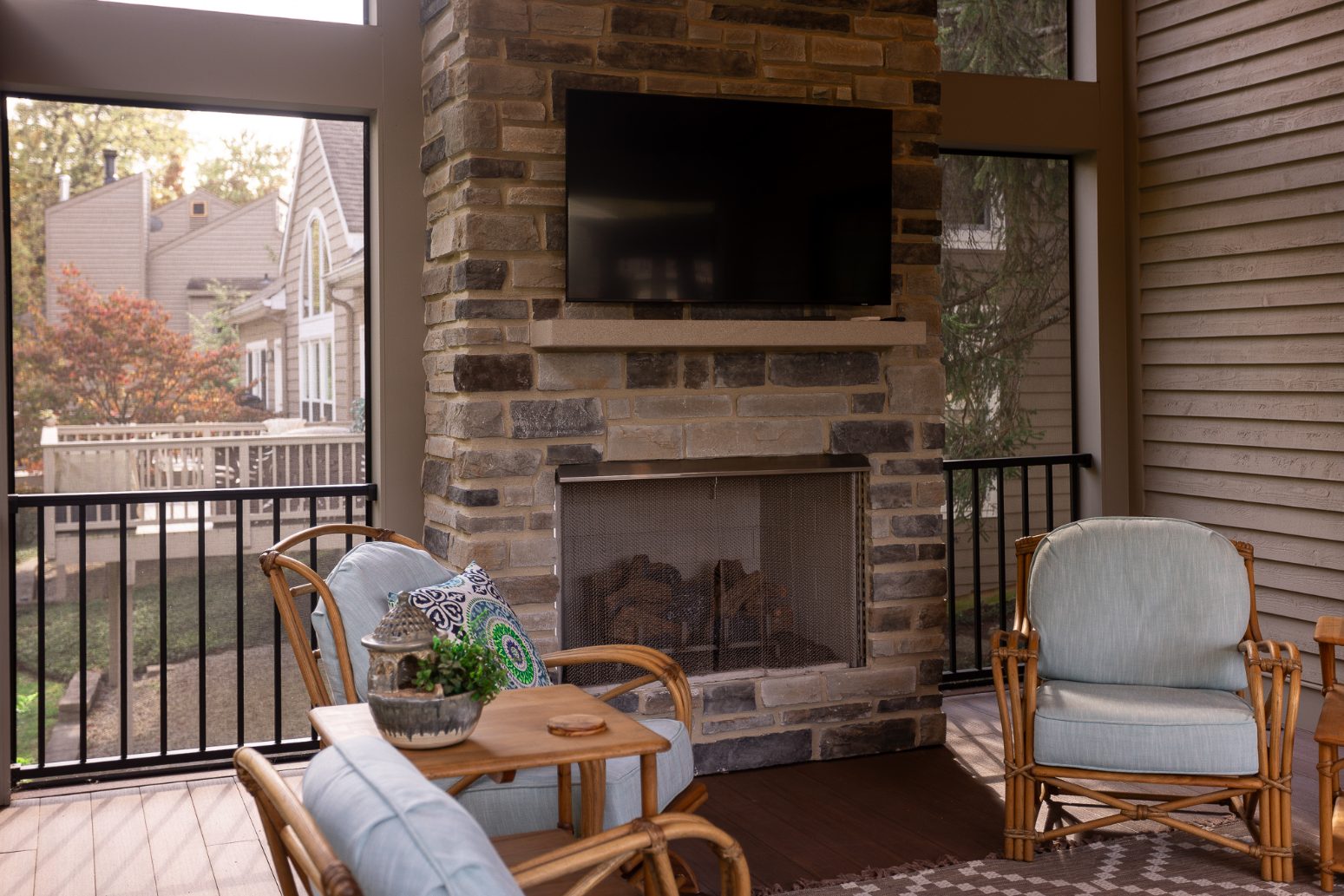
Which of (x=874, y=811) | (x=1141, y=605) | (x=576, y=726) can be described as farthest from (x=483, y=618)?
(x=1141, y=605)

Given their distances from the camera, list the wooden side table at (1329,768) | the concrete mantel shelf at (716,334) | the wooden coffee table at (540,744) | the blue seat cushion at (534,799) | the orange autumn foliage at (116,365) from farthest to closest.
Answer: the orange autumn foliage at (116,365), the concrete mantel shelf at (716,334), the wooden side table at (1329,768), the blue seat cushion at (534,799), the wooden coffee table at (540,744)

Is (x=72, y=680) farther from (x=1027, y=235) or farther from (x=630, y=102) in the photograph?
(x=1027, y=235)

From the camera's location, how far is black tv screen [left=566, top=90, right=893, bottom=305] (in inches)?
157

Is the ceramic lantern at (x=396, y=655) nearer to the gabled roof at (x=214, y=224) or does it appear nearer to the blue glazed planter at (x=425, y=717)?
the blue glazed planter at (x=425, y=717)

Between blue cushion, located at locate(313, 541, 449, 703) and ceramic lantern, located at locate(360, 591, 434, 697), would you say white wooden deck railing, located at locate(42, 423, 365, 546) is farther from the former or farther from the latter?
ceramic lantern, located at locate(360, 591, 434, 697)

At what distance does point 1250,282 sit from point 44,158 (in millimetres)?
4315

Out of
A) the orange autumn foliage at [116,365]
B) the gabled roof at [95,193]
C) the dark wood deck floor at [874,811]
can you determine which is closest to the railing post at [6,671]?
the orange autumn foliage at [116,365]

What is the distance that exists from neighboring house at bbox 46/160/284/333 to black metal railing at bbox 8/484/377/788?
2.19 feet

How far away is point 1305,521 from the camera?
184 inches

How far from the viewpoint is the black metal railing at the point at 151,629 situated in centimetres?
416

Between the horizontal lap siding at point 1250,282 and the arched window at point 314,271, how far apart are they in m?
3.32

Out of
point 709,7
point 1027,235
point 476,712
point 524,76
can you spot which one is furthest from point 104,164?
point 1027,235

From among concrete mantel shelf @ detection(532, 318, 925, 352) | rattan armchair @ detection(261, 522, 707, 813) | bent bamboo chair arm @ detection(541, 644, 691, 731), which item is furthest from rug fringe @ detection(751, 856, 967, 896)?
concrete mantel shelf @ detection(532, 318, 925, 352)

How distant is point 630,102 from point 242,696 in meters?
2.42
